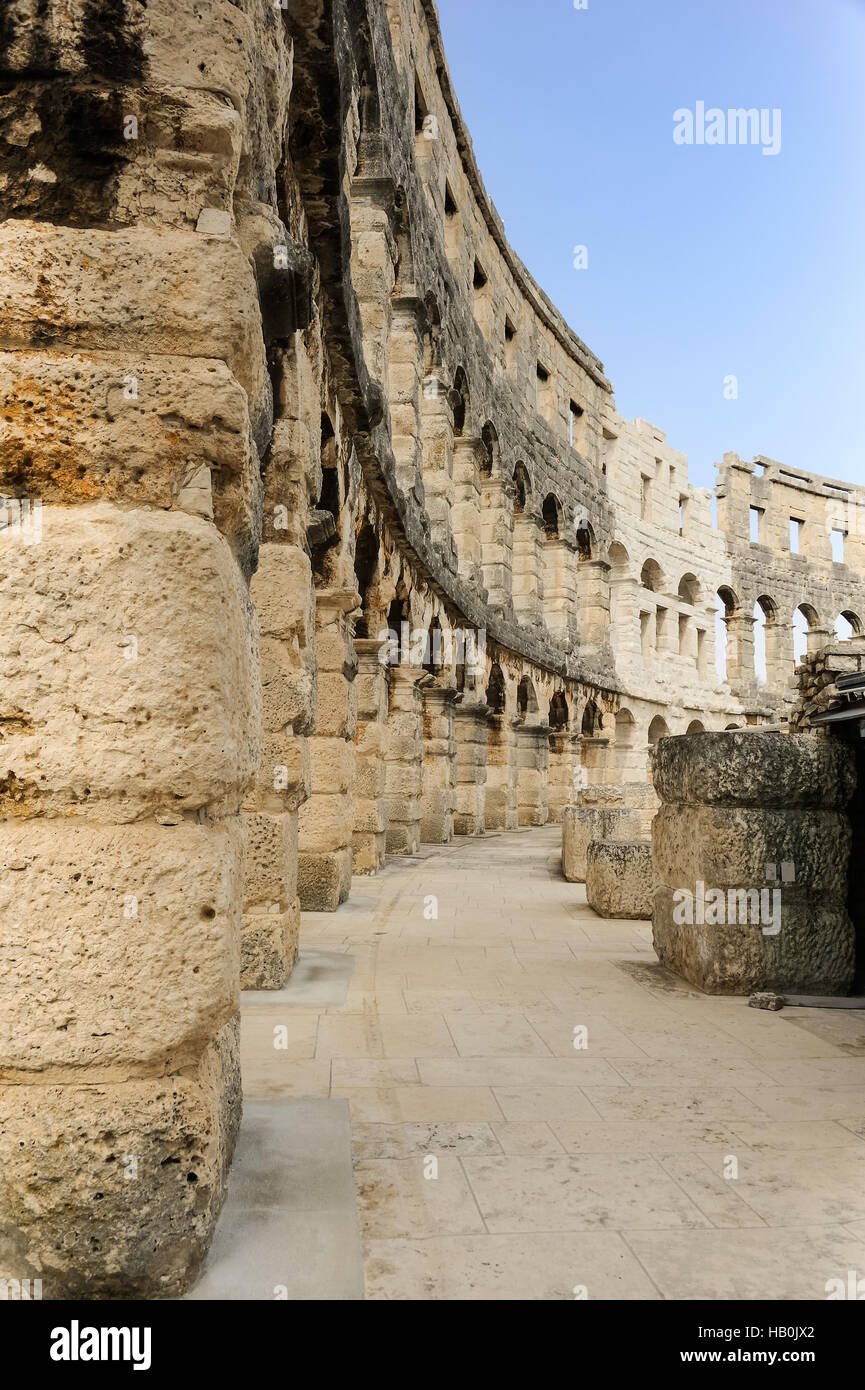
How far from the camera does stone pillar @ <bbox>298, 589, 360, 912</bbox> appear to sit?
738 centimetres

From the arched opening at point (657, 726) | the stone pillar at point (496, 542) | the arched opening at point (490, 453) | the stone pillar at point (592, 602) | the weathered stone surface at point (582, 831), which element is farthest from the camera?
the arched opening at point (657, 726)

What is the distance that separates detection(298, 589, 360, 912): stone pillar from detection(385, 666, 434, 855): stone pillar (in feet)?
15.0

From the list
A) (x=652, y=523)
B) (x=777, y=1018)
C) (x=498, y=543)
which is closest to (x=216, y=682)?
(x=777, y=1018)

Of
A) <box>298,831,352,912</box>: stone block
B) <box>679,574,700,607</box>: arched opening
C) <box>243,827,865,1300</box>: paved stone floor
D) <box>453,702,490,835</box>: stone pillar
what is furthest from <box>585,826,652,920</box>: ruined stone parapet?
<box>679,574,700,607</box>: arched opening

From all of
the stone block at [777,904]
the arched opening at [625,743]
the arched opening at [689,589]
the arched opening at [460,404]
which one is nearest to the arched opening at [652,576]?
the arched opening at [689,589]

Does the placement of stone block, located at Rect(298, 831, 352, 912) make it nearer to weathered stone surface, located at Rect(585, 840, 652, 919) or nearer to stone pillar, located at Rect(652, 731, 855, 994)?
weathered stone surface, located at Rect(585, 840, 652, 919)

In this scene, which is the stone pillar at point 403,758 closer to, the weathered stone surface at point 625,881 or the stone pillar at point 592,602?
the weathered stone surface at point 625,881

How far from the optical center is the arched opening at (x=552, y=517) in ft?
74.7

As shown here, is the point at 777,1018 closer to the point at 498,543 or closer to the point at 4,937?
the point at 4,937

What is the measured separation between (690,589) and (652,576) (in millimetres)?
2119

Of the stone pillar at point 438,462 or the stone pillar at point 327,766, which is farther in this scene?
the stone pillar at point 438,462

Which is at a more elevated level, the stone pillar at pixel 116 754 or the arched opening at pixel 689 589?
the arched opening at pixel 689 589

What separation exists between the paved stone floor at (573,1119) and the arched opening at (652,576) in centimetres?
2443
